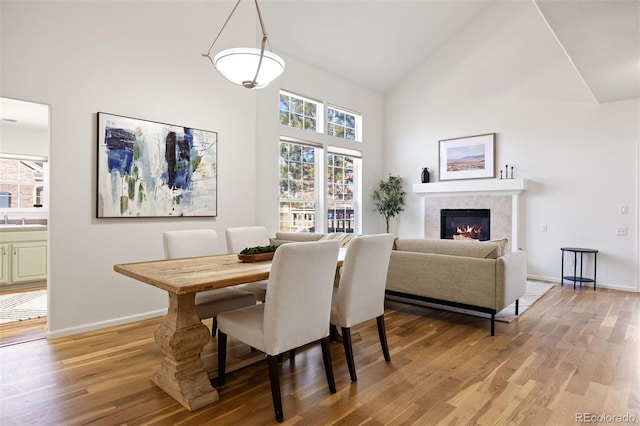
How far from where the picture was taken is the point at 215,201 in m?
4.30

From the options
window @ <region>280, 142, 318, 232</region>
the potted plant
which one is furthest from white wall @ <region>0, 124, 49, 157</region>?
the potted plant

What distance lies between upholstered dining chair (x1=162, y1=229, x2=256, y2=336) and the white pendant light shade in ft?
4.58

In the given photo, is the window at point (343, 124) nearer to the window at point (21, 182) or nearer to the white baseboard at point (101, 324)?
the white baseboard at point (101, 324)

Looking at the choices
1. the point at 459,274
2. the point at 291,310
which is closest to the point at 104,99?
the point at 291,310

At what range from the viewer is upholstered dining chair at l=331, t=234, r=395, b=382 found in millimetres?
2338

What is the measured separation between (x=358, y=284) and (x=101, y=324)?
Answer: 2604mm

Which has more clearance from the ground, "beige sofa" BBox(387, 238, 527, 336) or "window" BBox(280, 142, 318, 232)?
"window" BBox(280, 142, 318, 232)

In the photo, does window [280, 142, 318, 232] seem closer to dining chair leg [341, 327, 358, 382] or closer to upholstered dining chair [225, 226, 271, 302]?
upholstered dining chair [225, 226, 271, 302]

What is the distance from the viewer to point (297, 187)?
590 centimetres

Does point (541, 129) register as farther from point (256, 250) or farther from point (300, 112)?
point (256, 250)

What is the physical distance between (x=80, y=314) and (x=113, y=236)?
2.47 feet

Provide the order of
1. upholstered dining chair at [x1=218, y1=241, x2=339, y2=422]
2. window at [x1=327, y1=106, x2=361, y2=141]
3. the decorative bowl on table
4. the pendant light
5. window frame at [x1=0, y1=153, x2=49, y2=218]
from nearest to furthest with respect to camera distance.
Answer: upholstered dining chair at [x1=218, y1=241, x2=339, y2=422], the pendant light, the decorative bowl on table, window frame at [x1=0, y1=153, x2=49, y2=218], window at [x1=327, y1=106, x2=361, y2=141]

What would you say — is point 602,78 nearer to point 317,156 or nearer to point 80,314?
point 317,156

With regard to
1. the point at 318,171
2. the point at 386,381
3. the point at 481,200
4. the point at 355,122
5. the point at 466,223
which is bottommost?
the point at 386,381
